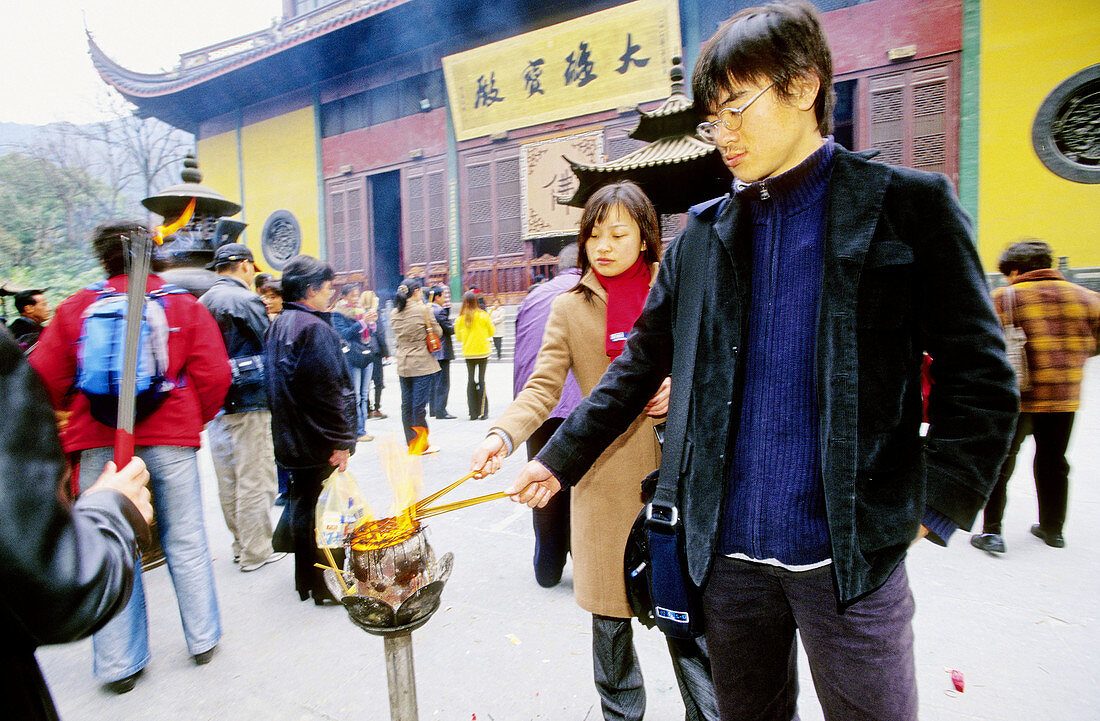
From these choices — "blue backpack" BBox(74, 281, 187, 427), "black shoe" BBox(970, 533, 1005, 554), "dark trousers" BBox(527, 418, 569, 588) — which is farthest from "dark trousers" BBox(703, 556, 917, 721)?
"black shoe" BBox(970, 533, 1005, 554)

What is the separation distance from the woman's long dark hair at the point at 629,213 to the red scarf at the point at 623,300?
0.06 metres

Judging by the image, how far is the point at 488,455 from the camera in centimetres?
156

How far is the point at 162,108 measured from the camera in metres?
19.0

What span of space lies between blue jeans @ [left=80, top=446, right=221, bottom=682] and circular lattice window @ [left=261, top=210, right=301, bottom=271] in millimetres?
17318

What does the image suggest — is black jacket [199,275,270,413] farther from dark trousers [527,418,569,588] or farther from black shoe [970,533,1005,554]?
black shoe [970,533,1005,554]

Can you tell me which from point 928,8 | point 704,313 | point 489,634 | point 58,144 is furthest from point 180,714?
point 58,144

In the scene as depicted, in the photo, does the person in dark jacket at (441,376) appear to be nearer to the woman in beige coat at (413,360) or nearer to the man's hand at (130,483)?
the woman in beige coat at (413,360)

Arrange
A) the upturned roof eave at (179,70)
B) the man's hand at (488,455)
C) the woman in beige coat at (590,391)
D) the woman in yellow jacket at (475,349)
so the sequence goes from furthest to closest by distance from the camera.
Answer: the upturned roof eave at (179,70)
the woman in yellow jacket at (475,349)
the woman in beige coat at (590,391)
the man's hand at (488,455)

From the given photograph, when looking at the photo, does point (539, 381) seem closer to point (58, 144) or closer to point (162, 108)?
point (162, 108)

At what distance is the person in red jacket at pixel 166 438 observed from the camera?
234 centimetres

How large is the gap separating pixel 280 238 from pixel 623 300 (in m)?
19.3

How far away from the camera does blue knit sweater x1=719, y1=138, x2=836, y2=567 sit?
1.13m

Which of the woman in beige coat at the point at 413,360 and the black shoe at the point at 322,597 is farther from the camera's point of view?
the woman in beige coat at the point at 413,360

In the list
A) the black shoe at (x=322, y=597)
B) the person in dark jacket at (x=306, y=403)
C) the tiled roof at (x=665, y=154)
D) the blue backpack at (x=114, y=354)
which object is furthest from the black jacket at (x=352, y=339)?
the blue backpack at (x=114, y=354)
